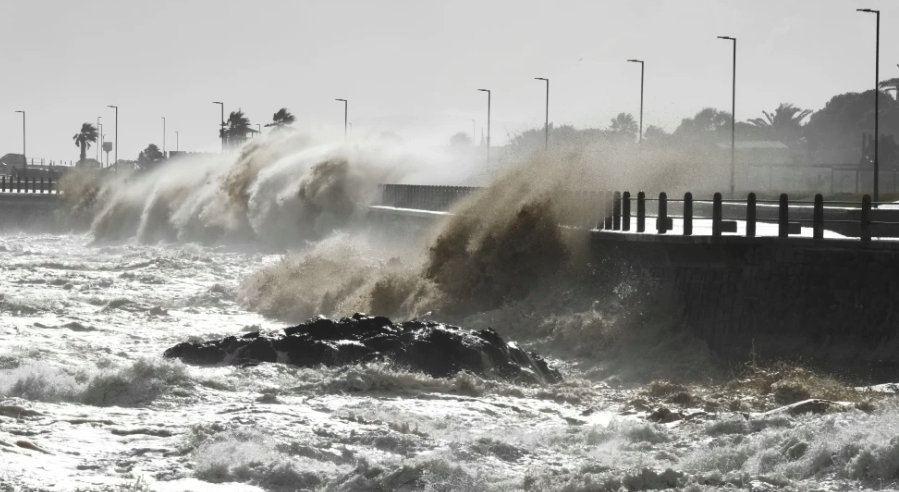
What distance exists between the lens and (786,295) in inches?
663

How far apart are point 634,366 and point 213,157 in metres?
53.3

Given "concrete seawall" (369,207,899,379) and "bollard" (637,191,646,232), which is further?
"bollard" (637,191,646,232)

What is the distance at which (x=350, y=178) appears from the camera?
4903 centimetres

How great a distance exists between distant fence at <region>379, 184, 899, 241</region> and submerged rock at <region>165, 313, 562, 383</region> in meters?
3.62

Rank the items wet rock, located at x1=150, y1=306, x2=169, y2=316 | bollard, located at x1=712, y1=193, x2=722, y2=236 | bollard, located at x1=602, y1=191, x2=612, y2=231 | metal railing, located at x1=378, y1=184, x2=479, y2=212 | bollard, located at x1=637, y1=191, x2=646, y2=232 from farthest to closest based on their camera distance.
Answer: metal railing, located at x1=378, y1=184, x2=479, y2=212 < wet rock, located at x1=150, y1=306, x2=169, y2=316 < bollard, located at x1=602, y1=191, x2=612, y2=231 < bollard, located at x1=637, y1=191, x2=646, y2=232 < bollard, located at x1=712, y1=193, x2=722, y2=236

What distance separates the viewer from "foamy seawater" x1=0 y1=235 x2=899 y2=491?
36.8ft

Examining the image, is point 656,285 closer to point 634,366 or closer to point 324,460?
point 634,366

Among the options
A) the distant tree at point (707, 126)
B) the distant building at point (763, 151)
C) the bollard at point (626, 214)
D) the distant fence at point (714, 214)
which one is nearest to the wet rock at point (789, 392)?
the distant fence at point (714, 214)

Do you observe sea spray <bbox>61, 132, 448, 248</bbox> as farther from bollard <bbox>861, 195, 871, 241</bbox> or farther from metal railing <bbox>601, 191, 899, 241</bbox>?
bollard <bbox>861, 195, 871, 241</bbox>

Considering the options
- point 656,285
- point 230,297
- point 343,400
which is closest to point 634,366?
point 656,285

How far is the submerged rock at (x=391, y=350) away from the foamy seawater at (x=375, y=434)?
452 millimetres

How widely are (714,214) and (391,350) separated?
17.1 ft

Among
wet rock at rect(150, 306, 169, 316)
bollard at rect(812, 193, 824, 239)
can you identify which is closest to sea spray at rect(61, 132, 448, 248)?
wet rock at rect(150, 306, 169, 316)

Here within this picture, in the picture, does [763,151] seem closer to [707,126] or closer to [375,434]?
[707,126]
